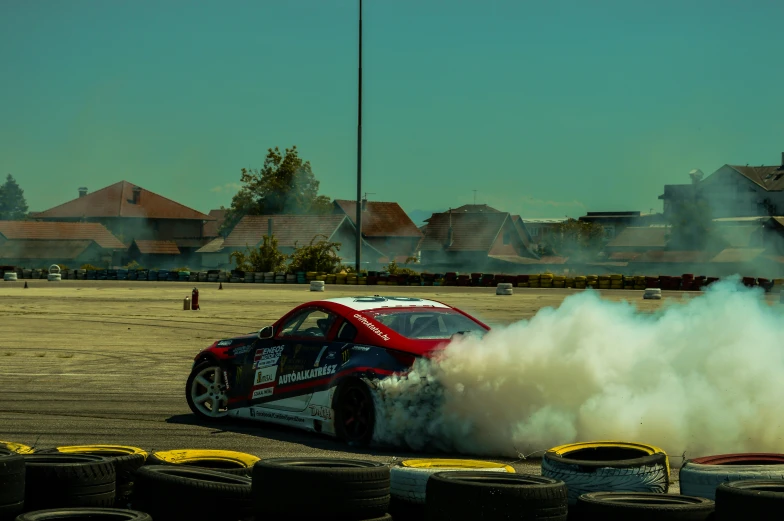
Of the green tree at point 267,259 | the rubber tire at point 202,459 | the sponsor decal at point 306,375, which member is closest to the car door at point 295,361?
the sponsor decal at point 306,375

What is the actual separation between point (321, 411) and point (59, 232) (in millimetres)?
99469

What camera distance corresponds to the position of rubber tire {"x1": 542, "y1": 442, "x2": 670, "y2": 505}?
6762 mm

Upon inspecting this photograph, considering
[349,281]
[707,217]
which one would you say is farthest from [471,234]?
[349,281]

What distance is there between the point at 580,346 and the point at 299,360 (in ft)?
9.54

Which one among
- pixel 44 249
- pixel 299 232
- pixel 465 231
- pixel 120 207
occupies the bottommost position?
pixel 44 249

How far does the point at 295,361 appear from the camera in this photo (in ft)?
34.1

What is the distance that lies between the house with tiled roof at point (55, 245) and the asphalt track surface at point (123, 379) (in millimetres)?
66619

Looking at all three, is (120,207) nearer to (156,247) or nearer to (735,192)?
(156,247)

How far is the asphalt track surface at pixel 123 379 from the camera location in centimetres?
992

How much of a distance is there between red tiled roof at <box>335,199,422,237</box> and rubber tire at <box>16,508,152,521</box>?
9486 cm

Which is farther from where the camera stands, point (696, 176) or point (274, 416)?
point (696, 176)

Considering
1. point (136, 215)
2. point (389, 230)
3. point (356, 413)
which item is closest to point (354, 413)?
point (356, 413)

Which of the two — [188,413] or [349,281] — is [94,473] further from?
[349,281]

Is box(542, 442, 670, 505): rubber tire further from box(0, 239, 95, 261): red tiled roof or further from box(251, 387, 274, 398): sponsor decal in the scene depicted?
box(0, 239, 95, 261): red tiled roof
